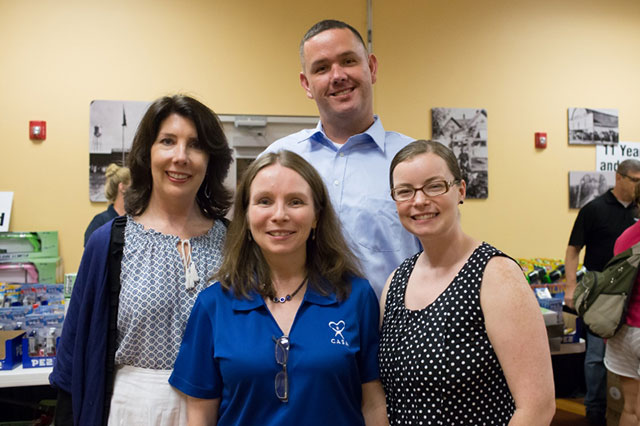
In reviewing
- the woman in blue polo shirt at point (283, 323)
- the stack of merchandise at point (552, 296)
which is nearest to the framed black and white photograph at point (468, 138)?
the stack of merchandise at point (552, 296)

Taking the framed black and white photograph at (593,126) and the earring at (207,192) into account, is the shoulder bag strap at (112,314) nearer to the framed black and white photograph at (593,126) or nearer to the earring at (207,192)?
the earring at (207,192)

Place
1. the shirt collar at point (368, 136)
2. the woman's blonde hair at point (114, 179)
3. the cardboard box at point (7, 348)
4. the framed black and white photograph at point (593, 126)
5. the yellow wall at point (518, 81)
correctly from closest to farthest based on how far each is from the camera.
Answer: the shirt collar at point (368, 136) < the cardboard box at point (7, 348) < the woman's blonde hair at point (114, 179) < the yellow wall at point (518, 81) < the framed black and white photograph at point (593, 126)

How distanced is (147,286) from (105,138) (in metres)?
3.07

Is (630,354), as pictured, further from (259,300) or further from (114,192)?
(114,192)

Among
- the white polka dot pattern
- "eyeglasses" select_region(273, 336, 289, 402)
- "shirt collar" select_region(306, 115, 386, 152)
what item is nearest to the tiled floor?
"shirt collar" select_region(306, 115, 386, 152)

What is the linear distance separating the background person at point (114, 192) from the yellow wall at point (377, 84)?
368mm

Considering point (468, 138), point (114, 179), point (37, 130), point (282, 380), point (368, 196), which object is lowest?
point (282, 380)

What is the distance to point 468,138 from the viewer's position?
485cm

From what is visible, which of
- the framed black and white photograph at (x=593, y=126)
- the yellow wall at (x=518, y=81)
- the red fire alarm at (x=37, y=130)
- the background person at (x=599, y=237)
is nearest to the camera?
the background person at (x=599, y=237)

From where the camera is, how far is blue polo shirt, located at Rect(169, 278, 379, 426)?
134 cm

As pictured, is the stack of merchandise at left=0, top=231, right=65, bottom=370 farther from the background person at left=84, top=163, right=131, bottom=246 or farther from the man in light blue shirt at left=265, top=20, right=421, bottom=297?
the man in light blue shirt at left=265, top=20, right=421, bottom=297

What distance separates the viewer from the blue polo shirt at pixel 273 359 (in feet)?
4.39

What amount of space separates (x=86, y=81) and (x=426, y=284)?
380 cm

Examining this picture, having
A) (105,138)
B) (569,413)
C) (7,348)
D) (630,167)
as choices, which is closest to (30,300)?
(7,348)
